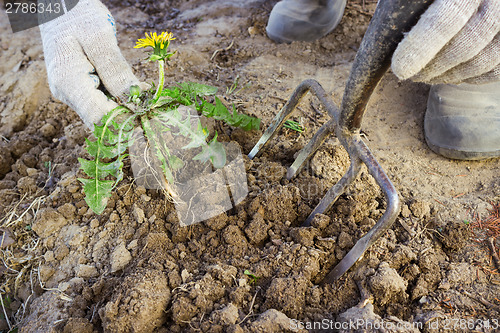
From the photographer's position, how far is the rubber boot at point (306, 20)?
330 centimetres

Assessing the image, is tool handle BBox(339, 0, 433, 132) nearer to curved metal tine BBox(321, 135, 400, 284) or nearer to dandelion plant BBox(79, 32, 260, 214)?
curved metal tine BBox(321, 135, 400, 284)

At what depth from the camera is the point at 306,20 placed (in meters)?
3.30

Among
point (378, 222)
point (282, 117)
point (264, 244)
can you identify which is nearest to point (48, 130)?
point (282, 117)

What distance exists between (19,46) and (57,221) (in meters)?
2.48

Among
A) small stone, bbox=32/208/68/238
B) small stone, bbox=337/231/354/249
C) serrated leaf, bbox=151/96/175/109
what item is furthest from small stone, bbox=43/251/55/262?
small stone, bbox=337/231/354/249

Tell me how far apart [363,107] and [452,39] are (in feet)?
1.40

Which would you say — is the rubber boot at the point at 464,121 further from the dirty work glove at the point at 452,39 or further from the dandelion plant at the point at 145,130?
the dandelion plant at the point at 145,130

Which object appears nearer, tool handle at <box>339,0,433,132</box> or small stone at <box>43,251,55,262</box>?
tool handle at <box>339,0,433,132</box>

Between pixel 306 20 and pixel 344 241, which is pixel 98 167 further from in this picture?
pixel 306 20

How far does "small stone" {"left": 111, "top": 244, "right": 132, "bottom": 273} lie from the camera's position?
1646 mm

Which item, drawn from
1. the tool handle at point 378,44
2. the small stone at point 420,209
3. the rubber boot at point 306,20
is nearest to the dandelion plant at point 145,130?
the tool handle at point 378,44

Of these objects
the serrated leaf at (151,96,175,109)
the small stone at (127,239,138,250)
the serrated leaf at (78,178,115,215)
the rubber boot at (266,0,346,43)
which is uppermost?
the serrated leaf at (151,96,175,109)

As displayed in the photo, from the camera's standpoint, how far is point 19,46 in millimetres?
3502

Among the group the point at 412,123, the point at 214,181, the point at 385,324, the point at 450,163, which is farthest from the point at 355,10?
the point at 385,324
